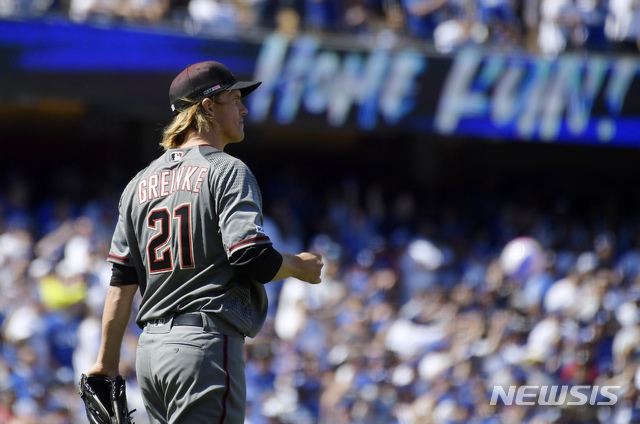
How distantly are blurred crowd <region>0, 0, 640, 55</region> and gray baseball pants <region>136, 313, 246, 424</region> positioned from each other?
24.0ft

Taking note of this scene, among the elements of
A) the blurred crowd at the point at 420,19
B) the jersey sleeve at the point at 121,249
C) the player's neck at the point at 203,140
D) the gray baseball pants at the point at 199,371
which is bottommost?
the blurred crowd at the point at 420,19

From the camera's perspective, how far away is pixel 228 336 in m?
2.65

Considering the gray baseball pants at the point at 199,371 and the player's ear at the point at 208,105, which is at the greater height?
the player's ear at the point at 208,105

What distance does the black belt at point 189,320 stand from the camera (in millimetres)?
2641

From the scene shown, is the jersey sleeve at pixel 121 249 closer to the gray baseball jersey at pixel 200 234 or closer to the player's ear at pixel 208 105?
the gray baseball jersey at pixel 200 234

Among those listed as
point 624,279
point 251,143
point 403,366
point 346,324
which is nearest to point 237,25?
point 251,143

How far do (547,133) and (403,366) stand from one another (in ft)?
14.3

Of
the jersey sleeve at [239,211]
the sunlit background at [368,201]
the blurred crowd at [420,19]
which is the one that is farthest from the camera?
the blurred crowd at [420,19]

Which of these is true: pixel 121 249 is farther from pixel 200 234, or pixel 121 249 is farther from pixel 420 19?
pixel 420 19

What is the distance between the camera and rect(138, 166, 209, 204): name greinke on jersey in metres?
2.68

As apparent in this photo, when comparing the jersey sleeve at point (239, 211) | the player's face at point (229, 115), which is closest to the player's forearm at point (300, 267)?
the jersey sleeve at point (239, 211)

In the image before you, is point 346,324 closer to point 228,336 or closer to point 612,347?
point 612,347

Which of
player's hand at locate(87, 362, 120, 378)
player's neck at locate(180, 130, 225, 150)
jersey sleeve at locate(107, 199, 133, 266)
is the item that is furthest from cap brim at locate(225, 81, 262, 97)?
player's hand at locate(87, 362, 120, 378)

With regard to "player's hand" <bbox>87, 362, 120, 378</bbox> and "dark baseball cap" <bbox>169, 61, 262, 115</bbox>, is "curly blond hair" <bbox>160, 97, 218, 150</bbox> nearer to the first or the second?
"dark baseball cap" <bbox>169, 61, 262, 115</bbox>
